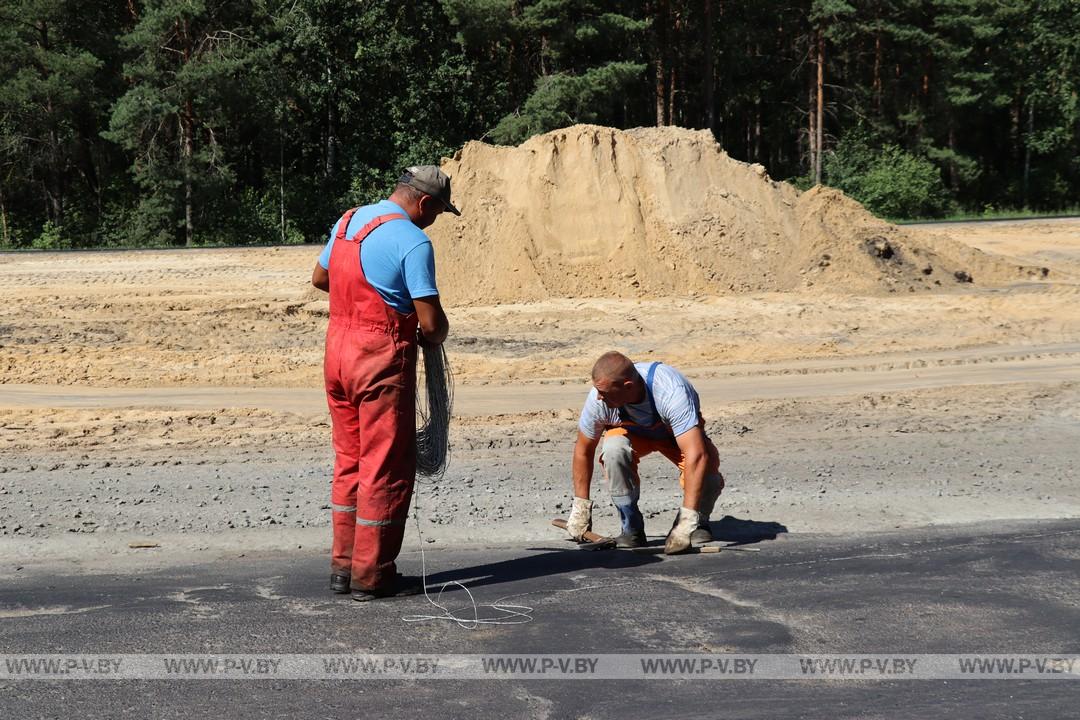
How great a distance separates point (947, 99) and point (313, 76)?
2231 centimetres

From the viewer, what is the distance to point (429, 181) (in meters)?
5.44

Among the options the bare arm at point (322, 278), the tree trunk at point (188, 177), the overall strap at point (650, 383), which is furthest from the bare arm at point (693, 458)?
the tree trunk at point (188, 177)

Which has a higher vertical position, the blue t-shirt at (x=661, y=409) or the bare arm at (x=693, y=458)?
the blue t-shirt at (x=661, y=409)

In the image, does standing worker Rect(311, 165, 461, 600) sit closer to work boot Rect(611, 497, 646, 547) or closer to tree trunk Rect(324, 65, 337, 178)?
work boot Rect(611, 497, 646, 547)

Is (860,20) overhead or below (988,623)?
overhead

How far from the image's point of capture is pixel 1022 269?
2133 cm

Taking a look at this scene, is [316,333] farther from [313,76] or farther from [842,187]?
[842,187]

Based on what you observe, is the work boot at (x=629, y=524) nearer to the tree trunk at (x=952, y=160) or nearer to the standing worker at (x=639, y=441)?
the standing worker at (x=639, y=441)

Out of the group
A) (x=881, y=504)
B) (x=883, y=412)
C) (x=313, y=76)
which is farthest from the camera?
(x=313, y=76)

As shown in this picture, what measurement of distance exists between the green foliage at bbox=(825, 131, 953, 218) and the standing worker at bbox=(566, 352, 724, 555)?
2950 cm

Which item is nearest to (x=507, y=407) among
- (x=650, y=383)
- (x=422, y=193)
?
(x=650, y=383)

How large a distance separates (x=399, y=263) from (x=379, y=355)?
1.43ft

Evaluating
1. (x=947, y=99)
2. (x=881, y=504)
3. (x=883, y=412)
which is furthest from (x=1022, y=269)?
(x=947, y=99)

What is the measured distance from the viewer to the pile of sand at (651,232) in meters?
19.1
